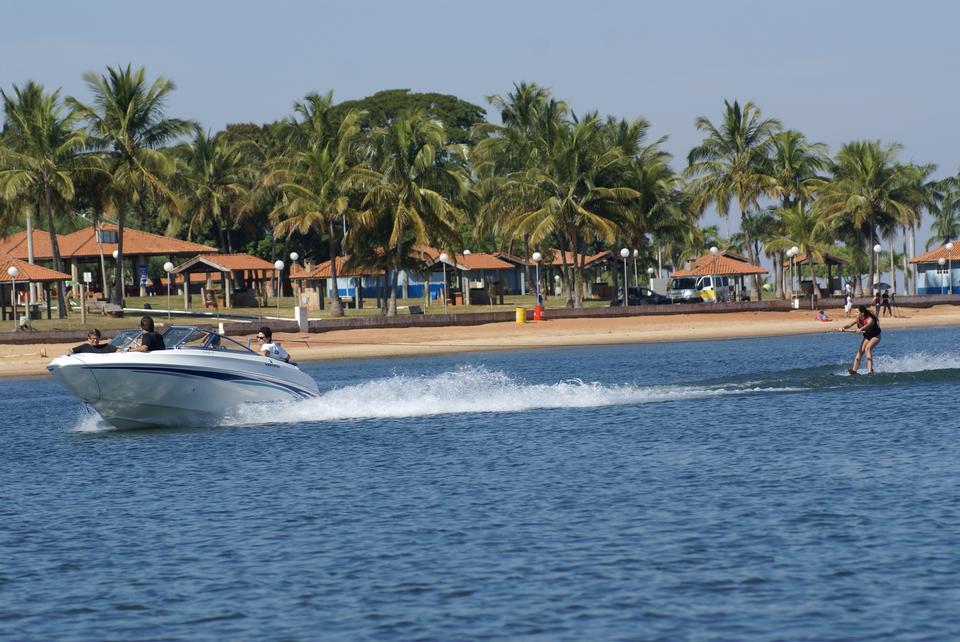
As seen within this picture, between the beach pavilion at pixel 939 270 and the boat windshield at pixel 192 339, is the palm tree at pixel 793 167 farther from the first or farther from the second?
the boat windshield at pixel 192 339

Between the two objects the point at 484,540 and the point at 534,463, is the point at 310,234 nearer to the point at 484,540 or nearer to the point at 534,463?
the point at 534,463

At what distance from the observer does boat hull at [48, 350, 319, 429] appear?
998 inches

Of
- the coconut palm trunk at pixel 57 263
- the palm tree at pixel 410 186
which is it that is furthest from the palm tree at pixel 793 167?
the coconut palm trunk at pixel 57 263

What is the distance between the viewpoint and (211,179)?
292ft

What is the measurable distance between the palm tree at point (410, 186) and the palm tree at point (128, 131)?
1010 centimetres

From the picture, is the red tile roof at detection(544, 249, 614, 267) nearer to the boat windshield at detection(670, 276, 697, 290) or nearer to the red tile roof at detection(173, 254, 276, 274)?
the boat windshield at detection(670, 276, 697, 290)

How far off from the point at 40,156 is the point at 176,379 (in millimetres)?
39517

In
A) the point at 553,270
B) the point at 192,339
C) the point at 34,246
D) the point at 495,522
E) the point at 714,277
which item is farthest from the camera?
the point at 553,270

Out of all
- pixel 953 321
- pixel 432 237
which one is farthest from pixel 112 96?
pixel 953 321

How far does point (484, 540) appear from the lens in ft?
51.1

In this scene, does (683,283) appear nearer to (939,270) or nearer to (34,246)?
(939,270)

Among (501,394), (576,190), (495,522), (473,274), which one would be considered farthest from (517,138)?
(495,522)

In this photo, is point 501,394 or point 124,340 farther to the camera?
point 501,394

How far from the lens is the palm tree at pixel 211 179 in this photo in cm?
8825
